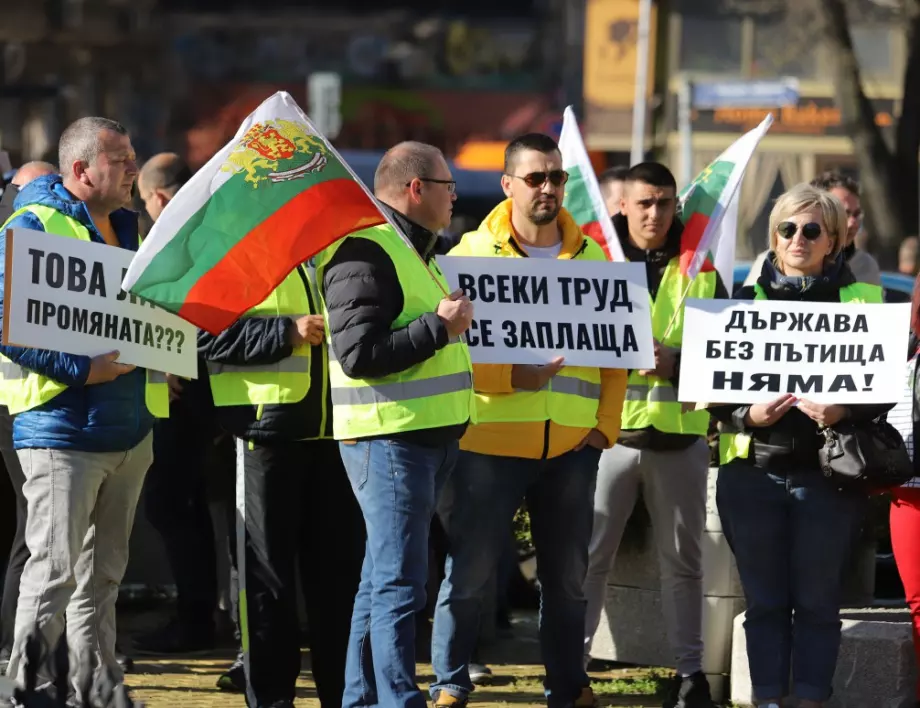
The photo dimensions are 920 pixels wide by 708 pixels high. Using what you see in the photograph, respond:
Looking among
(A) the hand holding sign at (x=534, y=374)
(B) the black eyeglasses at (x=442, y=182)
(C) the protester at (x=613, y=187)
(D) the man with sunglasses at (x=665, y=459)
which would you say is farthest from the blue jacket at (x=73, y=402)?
(C) the protester at (x=613, y=187)

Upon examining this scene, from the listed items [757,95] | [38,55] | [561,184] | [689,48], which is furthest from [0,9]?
[561,184]

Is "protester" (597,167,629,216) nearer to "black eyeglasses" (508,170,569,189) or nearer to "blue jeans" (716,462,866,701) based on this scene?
"black eyeglasses" (508,170,569,189)

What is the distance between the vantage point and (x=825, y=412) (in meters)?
6.15

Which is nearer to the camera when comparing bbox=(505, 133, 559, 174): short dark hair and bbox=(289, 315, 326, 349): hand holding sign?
bbox=(289, 315, 326, 349): hand holding sign

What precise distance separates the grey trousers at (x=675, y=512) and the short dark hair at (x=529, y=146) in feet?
4.27

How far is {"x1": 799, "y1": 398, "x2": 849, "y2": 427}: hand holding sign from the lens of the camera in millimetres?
6148

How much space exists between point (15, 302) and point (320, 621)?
1.70 m

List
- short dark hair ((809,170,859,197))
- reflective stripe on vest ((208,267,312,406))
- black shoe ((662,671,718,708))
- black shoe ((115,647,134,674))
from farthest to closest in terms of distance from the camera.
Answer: short dark hair ((809,170,859,197)), black shoe ((115,647,134,674)), black shoe ((662,671,718,708)), reflective stripe on vest ((208,267,312,406))

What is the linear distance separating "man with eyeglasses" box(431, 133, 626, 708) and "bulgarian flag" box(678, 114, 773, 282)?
82 cm

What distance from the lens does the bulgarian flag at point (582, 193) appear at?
24.2 feet

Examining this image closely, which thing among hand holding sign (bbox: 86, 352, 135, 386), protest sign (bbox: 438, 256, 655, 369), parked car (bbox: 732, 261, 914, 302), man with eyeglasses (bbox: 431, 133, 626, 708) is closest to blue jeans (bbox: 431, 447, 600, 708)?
man with eyeglasses (bbox: 431, 133, 626, 708)

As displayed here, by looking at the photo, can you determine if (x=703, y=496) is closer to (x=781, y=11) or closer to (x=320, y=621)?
(x=320, y=621)

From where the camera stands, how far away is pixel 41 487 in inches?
233

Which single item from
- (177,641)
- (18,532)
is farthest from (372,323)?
(177,641)
